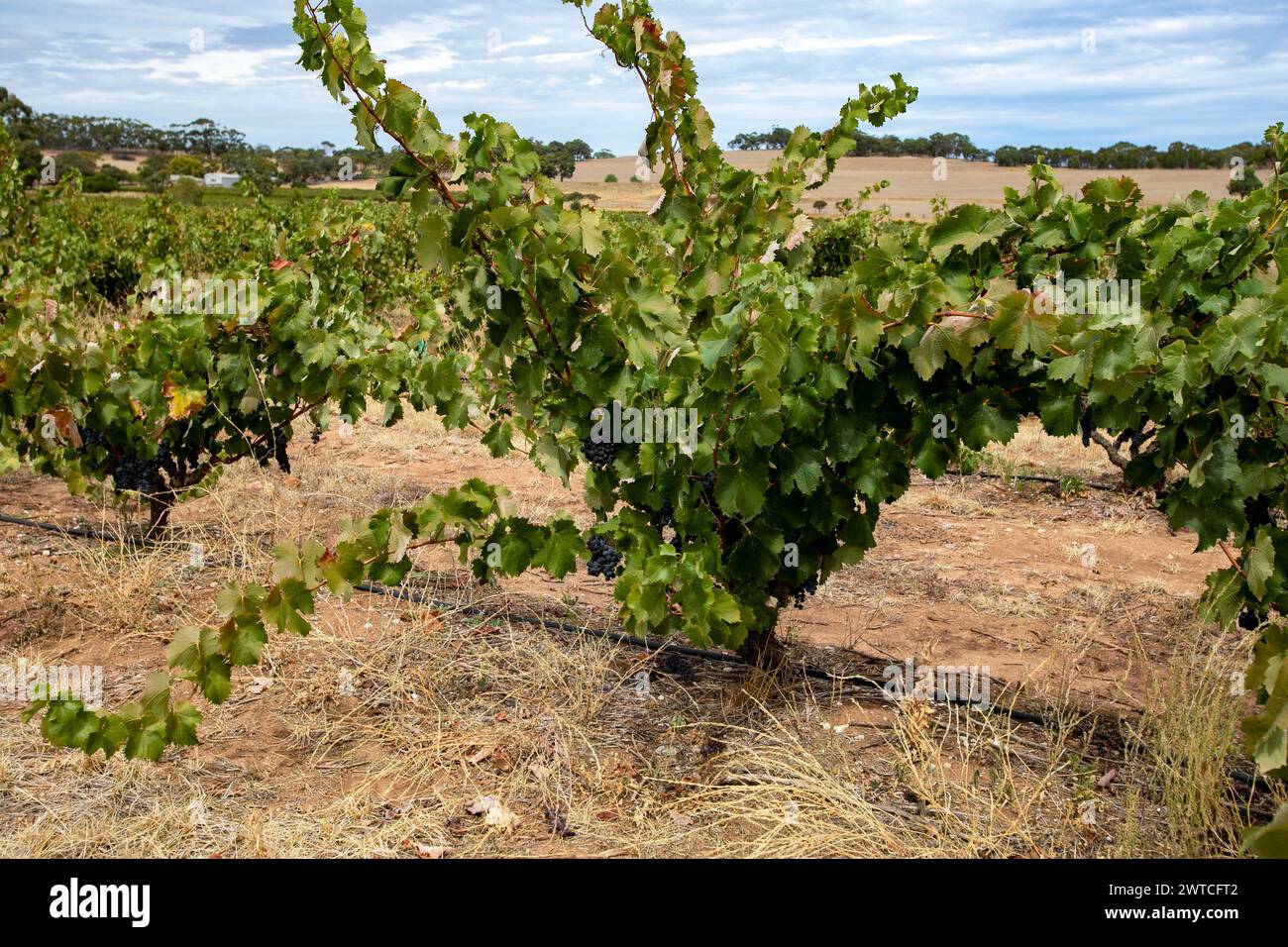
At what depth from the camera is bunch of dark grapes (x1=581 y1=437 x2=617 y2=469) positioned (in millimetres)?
3441

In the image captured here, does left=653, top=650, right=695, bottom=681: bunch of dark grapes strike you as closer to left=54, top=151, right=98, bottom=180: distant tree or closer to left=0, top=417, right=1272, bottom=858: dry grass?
left=0, top=417, right=1272, bottom=858: dry grass

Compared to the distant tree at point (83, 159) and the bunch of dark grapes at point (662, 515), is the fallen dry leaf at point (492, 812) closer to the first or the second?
the bunch of dark grapes at point (662, 515)

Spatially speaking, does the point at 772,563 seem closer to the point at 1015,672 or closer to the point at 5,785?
the point at 1015,672

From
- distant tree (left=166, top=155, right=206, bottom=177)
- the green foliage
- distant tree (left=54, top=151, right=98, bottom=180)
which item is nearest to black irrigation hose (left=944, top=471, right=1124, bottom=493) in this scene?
the green foliage

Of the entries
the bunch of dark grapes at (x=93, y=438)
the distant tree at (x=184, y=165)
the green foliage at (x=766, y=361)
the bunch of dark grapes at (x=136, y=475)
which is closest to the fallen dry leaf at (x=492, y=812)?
the green foliage at (x=766, y=361)

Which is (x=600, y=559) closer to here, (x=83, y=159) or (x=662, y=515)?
(x=662, y=515)

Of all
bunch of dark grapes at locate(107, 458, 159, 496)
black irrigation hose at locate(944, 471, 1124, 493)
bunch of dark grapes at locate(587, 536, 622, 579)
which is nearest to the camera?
bunch of dark grapes at locate(587, 536, 622, 579)

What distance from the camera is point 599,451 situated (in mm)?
3447

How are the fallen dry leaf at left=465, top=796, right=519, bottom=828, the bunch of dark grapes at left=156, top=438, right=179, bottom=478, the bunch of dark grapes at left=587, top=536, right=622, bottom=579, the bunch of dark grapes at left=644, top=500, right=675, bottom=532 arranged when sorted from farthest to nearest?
the bunch of dark grapes at left=156, top=438, right=179, bottom=478
the bunch of dark grapes at left=587, top=536, right=622, bottom=579
the bunch of dark grapes at left=644, top=500, right=675, bottom=532
the fallen dry leaf at left=465, top=796, right=519, bottom=828

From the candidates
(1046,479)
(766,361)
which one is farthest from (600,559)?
(1046,479)

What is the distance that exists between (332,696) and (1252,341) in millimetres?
3053

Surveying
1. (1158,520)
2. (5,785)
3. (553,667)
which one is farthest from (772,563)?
(1158,520)

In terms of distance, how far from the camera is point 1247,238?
319cm

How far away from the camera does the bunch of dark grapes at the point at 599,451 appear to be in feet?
11.3
